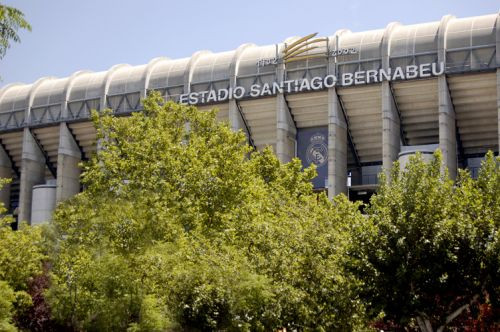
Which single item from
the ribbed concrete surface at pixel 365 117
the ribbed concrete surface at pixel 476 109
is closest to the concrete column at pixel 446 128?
the ribbed concrete surface at pixel 476 109

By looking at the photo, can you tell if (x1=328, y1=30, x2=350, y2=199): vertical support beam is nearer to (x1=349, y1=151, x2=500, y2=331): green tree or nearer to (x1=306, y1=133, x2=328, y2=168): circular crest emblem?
(x1=306, y1=133, x2=328, y2=168): circular crest emblem

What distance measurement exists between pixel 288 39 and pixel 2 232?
4429cm

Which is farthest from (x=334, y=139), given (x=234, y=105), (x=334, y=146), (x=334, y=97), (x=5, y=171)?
(x=5, y=171)

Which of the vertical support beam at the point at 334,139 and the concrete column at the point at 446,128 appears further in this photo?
the vertical support beam at the point at 334,139

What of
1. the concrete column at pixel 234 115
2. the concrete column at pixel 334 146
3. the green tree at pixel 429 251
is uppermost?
the concrete column at pixel 234 115

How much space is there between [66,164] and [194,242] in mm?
61954

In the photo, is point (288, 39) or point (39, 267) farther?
point (288, 39)

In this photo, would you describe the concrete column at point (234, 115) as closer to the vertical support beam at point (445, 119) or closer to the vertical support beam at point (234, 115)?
the vertical support beam at point (234, 115)

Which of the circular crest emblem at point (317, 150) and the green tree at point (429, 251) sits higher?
the circular crest emblem at point (317, 150)

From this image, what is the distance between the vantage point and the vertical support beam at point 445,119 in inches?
2643

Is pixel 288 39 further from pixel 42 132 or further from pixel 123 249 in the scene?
pixel 123 249

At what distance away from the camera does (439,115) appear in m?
68.4

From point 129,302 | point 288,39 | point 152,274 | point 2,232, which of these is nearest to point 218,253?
point 152,274

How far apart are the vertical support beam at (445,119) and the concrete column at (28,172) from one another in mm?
49086
